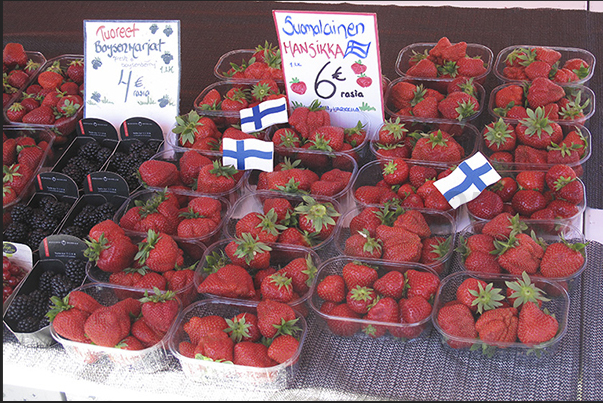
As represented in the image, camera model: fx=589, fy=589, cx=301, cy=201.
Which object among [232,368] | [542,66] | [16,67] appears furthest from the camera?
[16,67]

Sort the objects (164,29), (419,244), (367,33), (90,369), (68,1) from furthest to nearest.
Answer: (68,1)
(164,29)
(367,33)
(419,244)
(90,369)

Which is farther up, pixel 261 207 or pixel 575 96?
pixel 575 96

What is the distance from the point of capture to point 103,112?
7.20 feet

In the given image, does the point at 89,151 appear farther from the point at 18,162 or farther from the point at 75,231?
the point at 75,231

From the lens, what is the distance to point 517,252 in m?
1.51

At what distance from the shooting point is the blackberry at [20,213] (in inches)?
72.2

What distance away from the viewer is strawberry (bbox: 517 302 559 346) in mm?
1345

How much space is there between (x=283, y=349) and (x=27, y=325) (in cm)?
66

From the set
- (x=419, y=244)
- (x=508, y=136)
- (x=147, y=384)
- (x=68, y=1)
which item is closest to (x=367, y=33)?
(x=508, y=136)

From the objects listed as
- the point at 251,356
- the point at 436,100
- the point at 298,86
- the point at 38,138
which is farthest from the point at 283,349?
the point at 38,138

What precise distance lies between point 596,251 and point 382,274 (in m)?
0.64

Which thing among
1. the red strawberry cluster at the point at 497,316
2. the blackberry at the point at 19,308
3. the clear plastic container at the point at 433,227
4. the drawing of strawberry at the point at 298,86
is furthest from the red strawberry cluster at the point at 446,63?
the blackberry at the point at 19,308

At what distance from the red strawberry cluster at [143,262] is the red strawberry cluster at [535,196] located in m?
0.84

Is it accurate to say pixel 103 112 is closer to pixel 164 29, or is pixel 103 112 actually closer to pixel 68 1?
pixel 164 29
